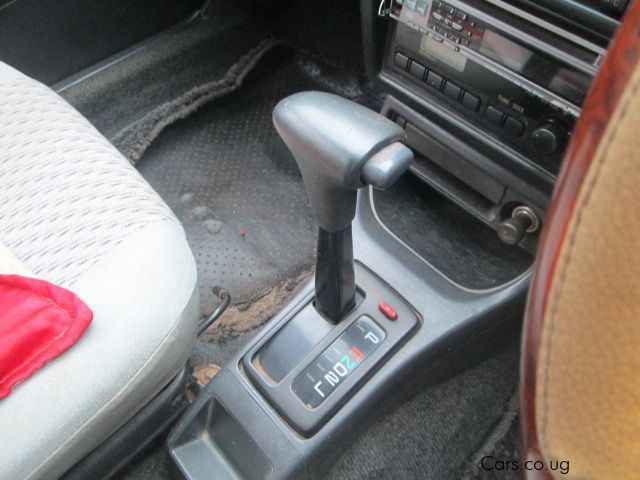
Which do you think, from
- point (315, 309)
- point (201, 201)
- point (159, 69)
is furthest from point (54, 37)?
point (315, 309)

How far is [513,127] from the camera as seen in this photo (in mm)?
766

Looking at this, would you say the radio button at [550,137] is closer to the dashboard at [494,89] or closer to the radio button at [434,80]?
the dashboard at [494,89]

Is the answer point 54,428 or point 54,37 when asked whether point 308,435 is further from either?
point 54,37

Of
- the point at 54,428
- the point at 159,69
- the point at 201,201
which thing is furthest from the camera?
the point at 159,69

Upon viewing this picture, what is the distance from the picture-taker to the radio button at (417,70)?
2.75 feet

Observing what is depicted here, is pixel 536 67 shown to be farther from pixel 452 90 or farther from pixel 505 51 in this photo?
pixel 452 90

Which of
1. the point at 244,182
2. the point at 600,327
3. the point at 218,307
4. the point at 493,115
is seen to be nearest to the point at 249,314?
the point at 218,307

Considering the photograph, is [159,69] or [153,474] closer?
[153,474]

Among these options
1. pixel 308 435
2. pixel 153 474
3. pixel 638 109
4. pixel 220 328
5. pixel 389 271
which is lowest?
pixel 153 474

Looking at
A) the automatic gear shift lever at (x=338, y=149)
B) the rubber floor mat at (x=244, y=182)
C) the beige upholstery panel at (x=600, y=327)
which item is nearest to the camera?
the beige upholstery panel at (x=600, y=327)

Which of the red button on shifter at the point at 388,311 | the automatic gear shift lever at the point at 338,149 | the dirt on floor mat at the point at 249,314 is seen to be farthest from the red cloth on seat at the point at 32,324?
the dirt on floor mat at the point at 249,314

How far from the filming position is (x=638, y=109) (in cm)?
24

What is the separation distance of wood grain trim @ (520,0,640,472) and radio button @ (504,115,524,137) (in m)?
0.50

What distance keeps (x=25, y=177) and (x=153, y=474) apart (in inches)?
22.1
